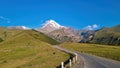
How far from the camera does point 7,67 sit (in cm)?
6019

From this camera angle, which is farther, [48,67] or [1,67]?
[1,67]

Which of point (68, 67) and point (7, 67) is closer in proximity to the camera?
point (68, 67)

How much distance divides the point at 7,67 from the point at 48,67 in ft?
73.8

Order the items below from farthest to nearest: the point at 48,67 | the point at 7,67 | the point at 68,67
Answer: the point at 7,67 < the point at 48,67 < the point at 68,67

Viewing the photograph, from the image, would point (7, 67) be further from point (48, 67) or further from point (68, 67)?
point (68, 67)

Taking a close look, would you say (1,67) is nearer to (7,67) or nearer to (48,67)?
(7,67)

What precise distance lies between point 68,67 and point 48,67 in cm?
831

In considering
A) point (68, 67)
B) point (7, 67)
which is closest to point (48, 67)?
point (68, 67)

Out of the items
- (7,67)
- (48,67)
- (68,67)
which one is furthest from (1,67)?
(68,67)

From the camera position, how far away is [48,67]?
4075 cm

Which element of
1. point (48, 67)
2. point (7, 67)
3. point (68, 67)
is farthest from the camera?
point (7, 67)

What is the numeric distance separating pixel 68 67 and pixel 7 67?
1211 inches

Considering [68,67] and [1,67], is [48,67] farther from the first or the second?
[1,67]
